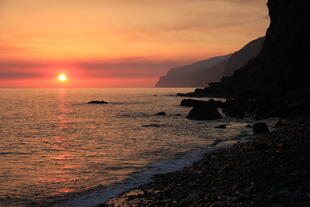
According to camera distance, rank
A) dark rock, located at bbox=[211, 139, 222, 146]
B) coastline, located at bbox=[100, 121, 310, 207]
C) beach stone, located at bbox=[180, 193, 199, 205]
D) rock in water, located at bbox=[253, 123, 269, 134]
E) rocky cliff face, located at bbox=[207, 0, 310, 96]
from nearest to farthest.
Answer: coastline, located at bbox=[100, 121, 310, 207] < beach stone, located at bbox=[180, 193, 199, 205] < dark rock, located at bbox=[211, 139, 222, 146] < rock in water, located at bbox=[253, 123, 269, 134] < rocky cliff face, located at bbox=[207, 0, 310, 96]

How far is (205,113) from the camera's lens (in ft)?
157

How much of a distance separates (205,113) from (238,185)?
37543mm

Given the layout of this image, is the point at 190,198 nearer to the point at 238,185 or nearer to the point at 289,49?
the point at 238,185

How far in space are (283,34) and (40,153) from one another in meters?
50.2

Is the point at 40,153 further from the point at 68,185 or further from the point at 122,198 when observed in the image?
the point at 122,198

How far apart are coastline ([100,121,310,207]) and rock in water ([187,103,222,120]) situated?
3158 cm

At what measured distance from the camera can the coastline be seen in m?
8.87

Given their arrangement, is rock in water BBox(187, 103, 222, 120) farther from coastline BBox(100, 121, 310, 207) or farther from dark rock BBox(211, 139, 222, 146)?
coastline BBox(100, 121, 310, 207)

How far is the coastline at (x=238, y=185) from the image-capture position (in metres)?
8.87

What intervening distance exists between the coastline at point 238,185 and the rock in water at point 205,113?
3158 cm

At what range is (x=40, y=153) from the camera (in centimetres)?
2220

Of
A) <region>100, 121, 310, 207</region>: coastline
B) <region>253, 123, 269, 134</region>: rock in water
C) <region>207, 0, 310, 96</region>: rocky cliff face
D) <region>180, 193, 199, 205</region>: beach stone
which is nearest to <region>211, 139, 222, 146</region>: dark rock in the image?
<region>253, 123, 269, 134</region>: rock in water

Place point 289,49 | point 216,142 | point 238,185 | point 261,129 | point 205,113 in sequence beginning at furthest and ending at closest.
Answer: point 289,49, point 205,113, point 261,129, point 216,142, point 238,185

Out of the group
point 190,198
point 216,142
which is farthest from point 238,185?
point 216,142
